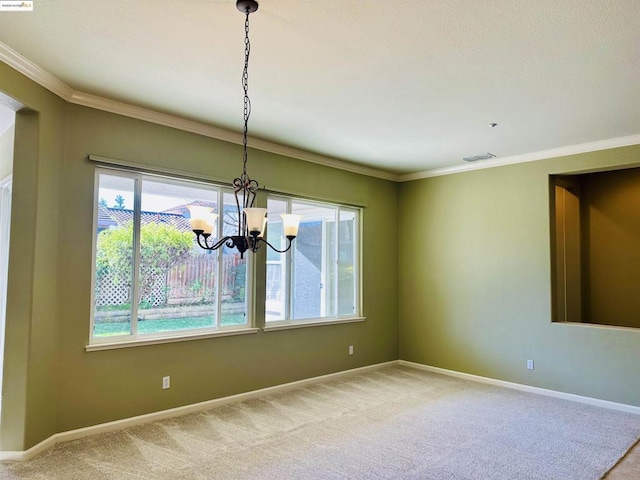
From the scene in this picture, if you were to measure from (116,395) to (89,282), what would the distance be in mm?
1000

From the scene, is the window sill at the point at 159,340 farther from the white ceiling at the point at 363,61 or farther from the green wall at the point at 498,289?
the green wall at the point at 498,289

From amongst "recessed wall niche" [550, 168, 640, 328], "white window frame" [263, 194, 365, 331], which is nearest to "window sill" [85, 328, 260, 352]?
"white window frame" [263, 194, 365, 331]

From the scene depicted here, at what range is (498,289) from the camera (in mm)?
5387

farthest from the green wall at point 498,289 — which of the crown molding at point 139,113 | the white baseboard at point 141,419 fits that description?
the white baseboard at point 141,419

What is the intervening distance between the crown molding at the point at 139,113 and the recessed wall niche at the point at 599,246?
289 cm

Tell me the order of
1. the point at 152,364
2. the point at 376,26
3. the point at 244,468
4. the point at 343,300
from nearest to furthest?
1. the point at 376,26
2. the point at 244,468
3. the point at 152,364
4. the point at 343,300

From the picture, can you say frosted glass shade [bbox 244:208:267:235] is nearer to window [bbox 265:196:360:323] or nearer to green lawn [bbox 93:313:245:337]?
green lawn [bbox 93:313:245:337]

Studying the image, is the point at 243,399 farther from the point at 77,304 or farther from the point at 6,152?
the point at 6,152

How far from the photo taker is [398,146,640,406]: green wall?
15.1ft

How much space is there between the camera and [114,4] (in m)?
2.30

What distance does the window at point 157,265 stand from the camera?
3.73 m

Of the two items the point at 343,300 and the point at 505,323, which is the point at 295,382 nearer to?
the point at 343,300

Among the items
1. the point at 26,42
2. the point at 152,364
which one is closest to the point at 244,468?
the point at 152,364

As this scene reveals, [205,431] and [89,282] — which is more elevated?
[89,282]
